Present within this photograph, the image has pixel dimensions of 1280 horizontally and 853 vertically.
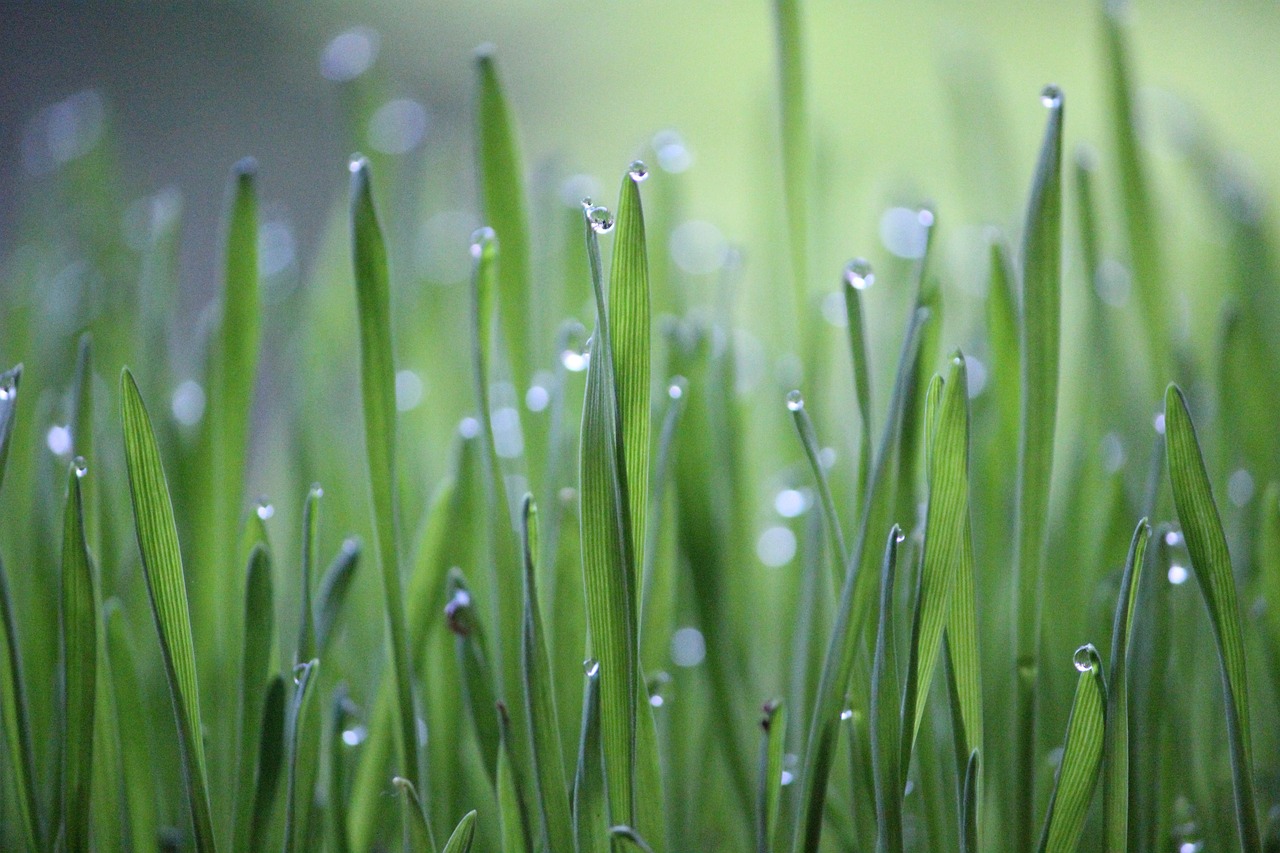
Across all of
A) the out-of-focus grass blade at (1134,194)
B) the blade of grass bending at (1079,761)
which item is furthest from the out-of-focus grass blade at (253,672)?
the out-of-focus grass blade at (1134,194)

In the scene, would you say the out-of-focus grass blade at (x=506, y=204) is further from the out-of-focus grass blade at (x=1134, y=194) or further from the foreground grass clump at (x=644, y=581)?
the out-of-focus grass blade at (x=1134, y=194)

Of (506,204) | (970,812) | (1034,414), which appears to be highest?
(506,204)

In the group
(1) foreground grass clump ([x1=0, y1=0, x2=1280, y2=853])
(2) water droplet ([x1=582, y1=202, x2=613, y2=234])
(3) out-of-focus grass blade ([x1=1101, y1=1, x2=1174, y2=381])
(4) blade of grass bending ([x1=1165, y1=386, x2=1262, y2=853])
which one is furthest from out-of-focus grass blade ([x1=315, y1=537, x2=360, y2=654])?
(3) out-of-focus grass blade ([x1=1101, y1=1, x2=1174, y2=381])

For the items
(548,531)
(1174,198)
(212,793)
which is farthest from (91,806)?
(1174,198)

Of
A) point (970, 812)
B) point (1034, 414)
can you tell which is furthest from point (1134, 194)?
point (970, 812)

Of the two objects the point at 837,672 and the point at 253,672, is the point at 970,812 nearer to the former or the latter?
the point at 837,672
